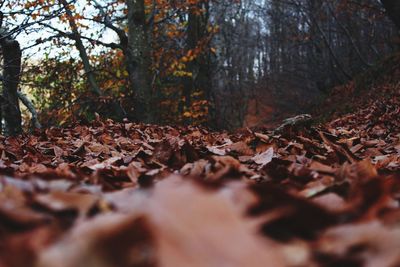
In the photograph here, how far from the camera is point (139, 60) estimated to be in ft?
28.8

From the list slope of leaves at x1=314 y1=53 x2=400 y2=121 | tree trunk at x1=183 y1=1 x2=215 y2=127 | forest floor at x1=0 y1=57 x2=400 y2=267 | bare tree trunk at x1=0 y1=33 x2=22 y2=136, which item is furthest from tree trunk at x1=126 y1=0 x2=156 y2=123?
forest floor at x1=0 y1=57 x2=400 y2=267

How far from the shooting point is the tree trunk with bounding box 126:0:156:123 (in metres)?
8.77

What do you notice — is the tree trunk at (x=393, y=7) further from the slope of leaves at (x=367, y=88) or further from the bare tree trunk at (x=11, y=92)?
the bare tree trunk at (x=11, y=92)

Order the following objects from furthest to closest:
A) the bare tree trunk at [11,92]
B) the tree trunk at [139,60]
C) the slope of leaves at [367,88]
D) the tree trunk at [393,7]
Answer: the slope of leaves at [367,88]
the tree trunk at [139,60]
the tree trunk at [393,7]
the bare tree trunk at [11,92]

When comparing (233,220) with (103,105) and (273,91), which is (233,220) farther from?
(273,91)

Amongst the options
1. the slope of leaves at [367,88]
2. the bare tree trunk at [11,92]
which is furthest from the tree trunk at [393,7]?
the bare tree trunk at [11,92]

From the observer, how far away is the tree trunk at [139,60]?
8.77 metres

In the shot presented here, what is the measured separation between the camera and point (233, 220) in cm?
53

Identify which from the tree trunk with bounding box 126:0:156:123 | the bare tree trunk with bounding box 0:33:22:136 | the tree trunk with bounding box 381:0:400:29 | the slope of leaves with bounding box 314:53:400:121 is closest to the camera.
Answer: the bare tree trunk with bounding box 0:33:22:136

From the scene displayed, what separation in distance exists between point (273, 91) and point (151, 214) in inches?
999

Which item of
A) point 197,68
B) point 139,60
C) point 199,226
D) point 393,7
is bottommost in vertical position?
point 199,226

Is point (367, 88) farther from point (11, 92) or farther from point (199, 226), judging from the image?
point (199, 226)

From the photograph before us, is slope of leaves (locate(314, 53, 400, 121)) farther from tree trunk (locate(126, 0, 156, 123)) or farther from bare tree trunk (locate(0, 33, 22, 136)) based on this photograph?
bare tree trunk (locate(0, 33, 22, 136))

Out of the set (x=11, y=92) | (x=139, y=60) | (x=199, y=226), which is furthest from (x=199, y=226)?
(x=139, y=60)
